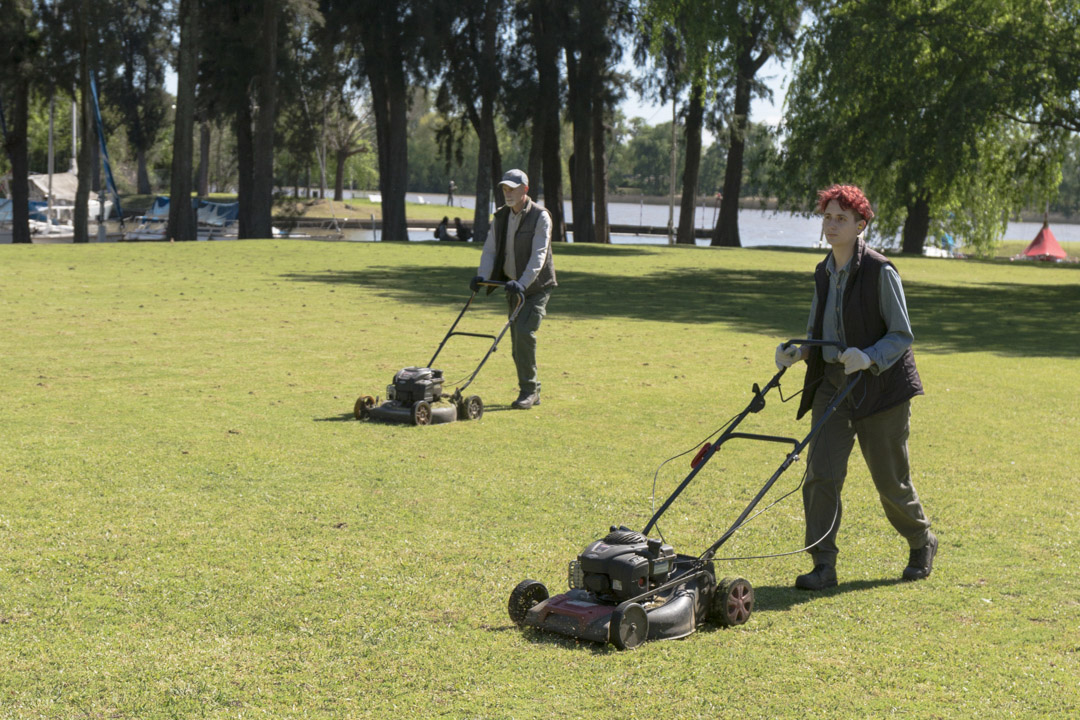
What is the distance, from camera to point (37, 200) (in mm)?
82812

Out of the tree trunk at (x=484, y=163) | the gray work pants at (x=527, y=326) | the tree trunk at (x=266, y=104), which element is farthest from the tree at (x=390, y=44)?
the gray work pants at (x=527, y=326)

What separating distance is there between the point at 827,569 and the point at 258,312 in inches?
558

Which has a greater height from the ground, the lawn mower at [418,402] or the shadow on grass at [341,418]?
the lawn mower at [418,402]

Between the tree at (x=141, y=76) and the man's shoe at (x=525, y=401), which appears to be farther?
the tree at (x=141, y=76)

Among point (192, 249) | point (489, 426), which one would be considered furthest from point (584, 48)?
point (489, 426)

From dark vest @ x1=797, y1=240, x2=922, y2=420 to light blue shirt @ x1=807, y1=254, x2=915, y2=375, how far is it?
1.1 inches

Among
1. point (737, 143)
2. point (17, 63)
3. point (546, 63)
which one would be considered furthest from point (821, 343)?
point (737, 143)

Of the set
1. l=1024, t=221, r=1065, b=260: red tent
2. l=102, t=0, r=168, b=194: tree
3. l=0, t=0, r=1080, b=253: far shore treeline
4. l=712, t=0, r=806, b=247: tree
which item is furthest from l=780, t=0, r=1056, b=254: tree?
l=1024, t=221, r=1065, b=260: red tent

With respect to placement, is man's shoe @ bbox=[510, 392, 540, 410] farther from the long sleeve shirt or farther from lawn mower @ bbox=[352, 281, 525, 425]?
the long sleeve shirt

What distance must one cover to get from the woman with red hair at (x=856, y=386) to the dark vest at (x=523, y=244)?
16.2 feet

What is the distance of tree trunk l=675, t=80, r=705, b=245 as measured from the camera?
47062mm

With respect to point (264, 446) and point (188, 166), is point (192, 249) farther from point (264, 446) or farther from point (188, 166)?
point (264, 446)

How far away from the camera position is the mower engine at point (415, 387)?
10.2 meters

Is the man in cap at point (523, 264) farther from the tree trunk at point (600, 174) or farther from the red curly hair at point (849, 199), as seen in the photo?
the tree trunk at point (600, 174)
